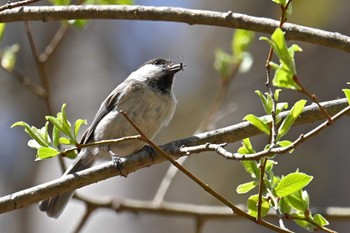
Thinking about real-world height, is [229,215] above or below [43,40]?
below

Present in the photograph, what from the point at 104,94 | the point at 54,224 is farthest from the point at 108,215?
the point at 104,94

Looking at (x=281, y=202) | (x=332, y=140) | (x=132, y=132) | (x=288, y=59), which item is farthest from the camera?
(x=332, y=140)

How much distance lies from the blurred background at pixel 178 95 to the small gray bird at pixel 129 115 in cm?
218

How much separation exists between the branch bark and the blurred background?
3325 mm

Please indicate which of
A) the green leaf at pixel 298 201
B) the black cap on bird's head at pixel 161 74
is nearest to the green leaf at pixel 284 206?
the green leaf at pixel 298 201

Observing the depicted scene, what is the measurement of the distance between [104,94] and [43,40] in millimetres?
915

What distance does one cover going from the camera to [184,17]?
244 centimetres

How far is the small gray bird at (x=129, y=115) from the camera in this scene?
3.44 m

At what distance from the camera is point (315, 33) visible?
2312 mm

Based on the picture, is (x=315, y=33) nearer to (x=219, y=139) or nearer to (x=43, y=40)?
(x=219, y=139)

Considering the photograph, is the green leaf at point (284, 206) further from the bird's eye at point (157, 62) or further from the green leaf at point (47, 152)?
the bird's eye at point (157, 62)

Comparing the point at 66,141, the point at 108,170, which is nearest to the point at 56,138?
the point at 66,141

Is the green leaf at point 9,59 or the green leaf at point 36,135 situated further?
the green leaf at point 9,59

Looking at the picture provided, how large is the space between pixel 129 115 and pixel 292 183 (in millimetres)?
1723
